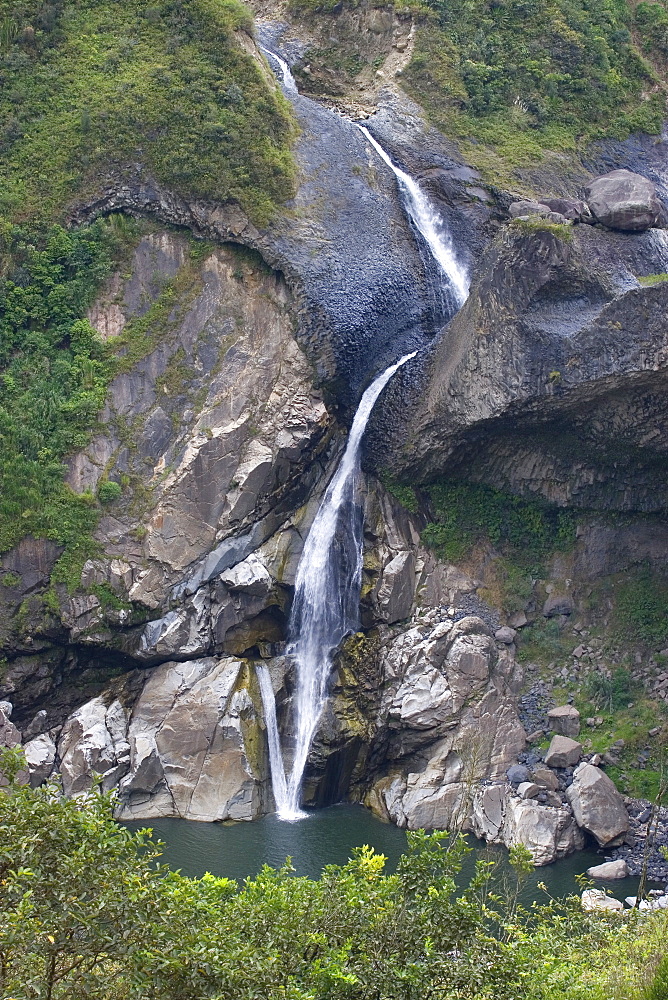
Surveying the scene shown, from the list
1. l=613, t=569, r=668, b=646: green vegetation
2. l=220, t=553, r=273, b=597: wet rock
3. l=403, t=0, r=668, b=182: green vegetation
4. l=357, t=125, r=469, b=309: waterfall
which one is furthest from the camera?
l=403, t=0, r=668, b=182: green vegetation

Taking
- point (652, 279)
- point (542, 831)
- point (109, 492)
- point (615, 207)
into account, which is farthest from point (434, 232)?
point (542, 831)

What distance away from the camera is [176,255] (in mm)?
31484

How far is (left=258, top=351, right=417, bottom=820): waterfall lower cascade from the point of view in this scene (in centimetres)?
2655

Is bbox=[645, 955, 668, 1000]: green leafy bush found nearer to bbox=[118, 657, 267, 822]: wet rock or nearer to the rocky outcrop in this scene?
bbox=[118, 657, 267, 822]: wet rock

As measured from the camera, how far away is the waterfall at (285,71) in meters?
37.8

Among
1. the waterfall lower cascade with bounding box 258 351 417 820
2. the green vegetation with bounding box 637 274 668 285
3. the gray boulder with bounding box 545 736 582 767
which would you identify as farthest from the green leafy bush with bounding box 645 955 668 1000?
the green vegetation with bounding box 637 274 668 285

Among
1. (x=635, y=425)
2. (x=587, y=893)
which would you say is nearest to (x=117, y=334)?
(x=635, y=425)

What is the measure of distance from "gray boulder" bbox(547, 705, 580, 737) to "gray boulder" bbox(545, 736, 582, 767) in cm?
80

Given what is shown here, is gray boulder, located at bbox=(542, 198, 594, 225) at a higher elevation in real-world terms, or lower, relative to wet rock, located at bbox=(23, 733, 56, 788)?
higher

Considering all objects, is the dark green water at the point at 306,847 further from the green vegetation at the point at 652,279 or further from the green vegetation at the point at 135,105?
the green vegetation at the point at 135,105

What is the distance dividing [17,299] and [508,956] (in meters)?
24.7

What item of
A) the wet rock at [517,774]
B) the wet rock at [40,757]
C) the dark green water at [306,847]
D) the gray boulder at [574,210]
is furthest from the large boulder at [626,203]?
the wet rock at [40,757]

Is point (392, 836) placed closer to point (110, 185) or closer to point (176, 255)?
point (176, 255)

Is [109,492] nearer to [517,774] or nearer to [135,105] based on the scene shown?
[517,774]
